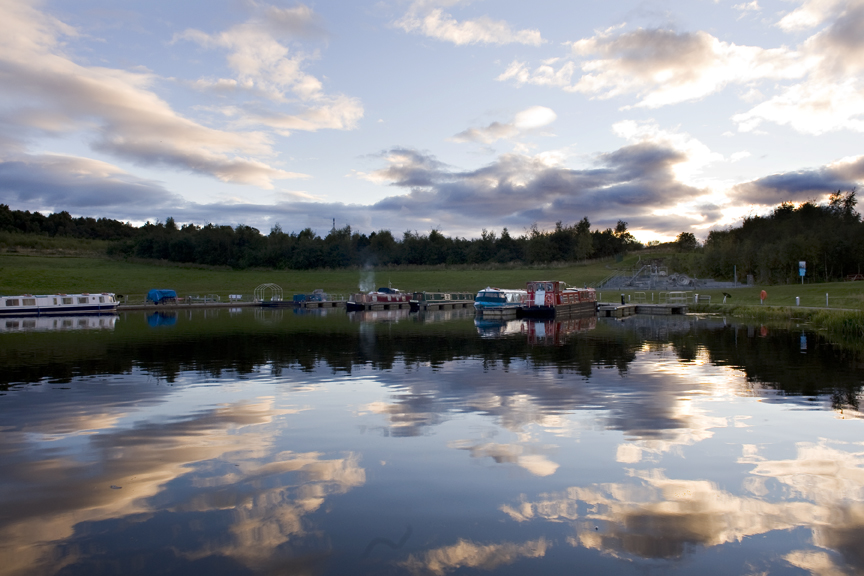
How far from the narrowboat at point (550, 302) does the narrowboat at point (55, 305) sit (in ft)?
161

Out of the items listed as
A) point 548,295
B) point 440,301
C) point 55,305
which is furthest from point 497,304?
point 55,305

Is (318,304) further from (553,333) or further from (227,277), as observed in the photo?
(553,333)

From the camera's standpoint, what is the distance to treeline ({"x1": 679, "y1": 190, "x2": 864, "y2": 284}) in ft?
262

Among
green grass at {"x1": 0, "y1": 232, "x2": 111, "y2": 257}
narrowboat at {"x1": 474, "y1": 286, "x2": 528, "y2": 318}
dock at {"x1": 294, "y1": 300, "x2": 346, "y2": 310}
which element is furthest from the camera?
green grass at {"x1": 0, "y1": 232, "x2": 111, "y2": 257}

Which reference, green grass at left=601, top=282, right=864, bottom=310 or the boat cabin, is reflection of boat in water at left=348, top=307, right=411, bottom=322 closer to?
the boat cabin

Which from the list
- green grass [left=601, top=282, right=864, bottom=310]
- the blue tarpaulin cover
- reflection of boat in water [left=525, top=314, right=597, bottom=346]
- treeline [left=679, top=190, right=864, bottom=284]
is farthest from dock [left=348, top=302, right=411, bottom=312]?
treeline [left=679, top=190, right=864, bottom=284]

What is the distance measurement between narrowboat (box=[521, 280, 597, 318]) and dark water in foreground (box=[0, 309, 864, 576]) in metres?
37.6

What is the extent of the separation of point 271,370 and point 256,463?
510 inches

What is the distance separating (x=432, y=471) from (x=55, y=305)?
73088 mm

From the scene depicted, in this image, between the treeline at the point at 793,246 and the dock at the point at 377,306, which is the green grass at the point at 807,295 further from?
the dock at the point at 377,306

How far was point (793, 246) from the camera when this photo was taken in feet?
266

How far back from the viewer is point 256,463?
440 inches

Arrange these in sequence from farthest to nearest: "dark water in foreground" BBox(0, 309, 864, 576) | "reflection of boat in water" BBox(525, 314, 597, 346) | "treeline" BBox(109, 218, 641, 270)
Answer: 1. "treeline" BBox(109, 218, 641, 270)
2. "reflection of boat in water" BBox(525, 314, 597, 346)
3. "dark water in foreground" BBox(0, 309, 864, 576)

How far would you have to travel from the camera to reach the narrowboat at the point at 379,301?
77.2 meters
